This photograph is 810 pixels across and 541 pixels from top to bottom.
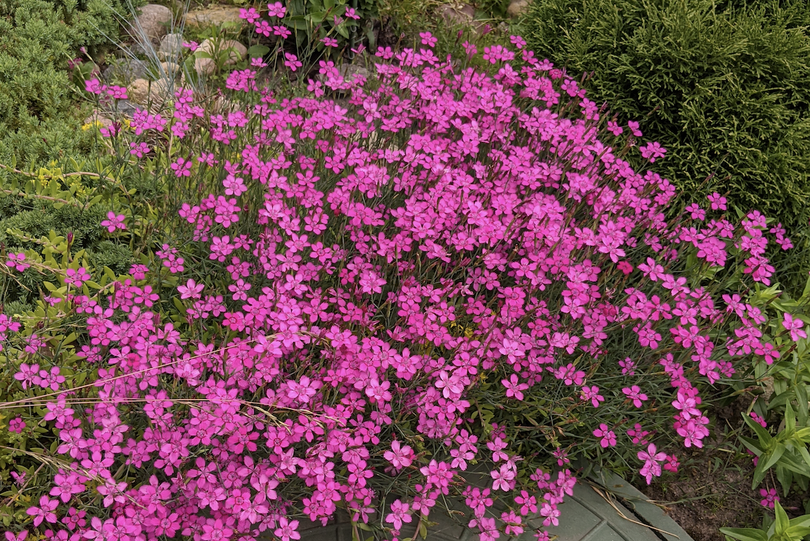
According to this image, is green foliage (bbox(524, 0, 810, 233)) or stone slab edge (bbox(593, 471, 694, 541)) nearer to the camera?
stone slab edge (bbox(593, 471, 694, 541))

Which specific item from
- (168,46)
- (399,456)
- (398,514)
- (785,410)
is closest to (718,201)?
(785,410)

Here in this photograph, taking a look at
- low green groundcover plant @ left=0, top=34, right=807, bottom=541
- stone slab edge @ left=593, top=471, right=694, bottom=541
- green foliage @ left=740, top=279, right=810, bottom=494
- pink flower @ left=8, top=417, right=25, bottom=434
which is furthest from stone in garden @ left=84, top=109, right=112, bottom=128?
green foliage @ left=740, top=279, right=810, bottom=494

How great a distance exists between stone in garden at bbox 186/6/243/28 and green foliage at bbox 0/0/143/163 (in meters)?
0.61

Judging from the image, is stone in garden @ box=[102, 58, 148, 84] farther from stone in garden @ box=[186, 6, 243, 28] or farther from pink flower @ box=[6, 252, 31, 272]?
pink flower @ box=[6, 252, 31, 272]

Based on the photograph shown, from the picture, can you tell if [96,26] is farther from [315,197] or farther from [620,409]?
[620,409]

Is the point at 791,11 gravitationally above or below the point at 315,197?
above

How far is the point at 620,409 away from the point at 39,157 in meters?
3.37

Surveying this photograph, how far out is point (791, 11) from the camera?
4.08 m

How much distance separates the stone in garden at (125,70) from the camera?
446cm

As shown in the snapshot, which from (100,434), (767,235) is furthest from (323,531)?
(767,235)

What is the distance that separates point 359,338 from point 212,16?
12.6 feet

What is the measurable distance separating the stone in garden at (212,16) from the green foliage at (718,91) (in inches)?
115

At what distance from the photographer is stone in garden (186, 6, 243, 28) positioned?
5.07 meters

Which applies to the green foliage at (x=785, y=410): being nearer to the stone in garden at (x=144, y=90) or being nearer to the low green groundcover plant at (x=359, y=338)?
the low green groundcover plant at (x=359, y=338)
